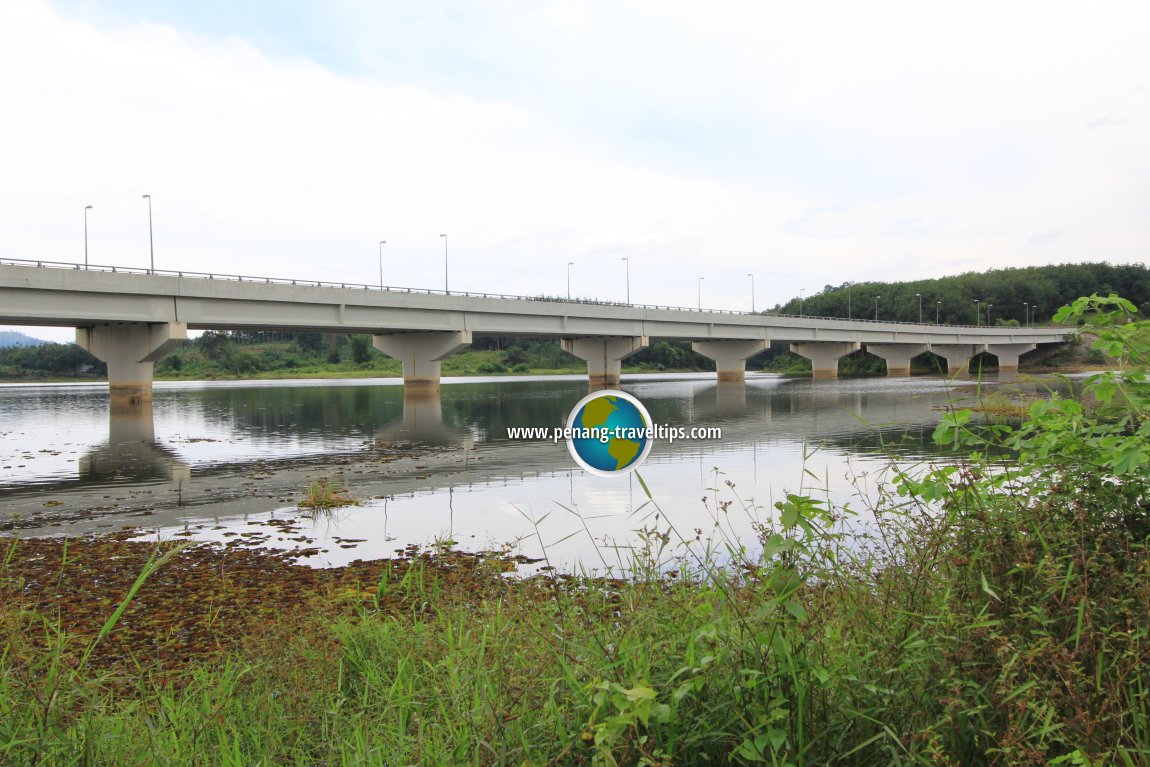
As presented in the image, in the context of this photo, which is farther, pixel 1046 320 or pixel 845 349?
pixel 1046 320

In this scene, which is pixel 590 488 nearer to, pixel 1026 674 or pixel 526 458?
pixel 526 458

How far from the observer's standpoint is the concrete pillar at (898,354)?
312 feet

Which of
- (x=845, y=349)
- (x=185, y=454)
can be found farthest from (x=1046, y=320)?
(x=185, y=454)

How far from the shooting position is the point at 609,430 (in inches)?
262

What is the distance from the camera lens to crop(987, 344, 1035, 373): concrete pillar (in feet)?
327

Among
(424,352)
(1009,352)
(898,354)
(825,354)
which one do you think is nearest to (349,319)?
(424,352)

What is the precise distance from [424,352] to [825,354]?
53.4 metres

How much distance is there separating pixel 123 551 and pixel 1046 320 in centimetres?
14539

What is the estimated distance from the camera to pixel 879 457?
19.0 m

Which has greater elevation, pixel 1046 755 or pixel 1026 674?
pixel 1026 674

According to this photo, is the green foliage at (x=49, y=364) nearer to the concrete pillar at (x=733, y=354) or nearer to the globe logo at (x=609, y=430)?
the concrete pillar at (x=733, y=354)

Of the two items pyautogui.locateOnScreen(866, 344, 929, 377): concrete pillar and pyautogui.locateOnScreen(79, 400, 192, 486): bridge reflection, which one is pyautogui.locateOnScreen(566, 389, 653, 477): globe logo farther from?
pyautogui.locateOnScreen(866, 344, 929, 377): concrete pillar

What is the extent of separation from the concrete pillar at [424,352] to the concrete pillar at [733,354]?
33288 mm

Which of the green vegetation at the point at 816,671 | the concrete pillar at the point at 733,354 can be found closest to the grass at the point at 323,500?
the green vegetation at the point at 816,671
